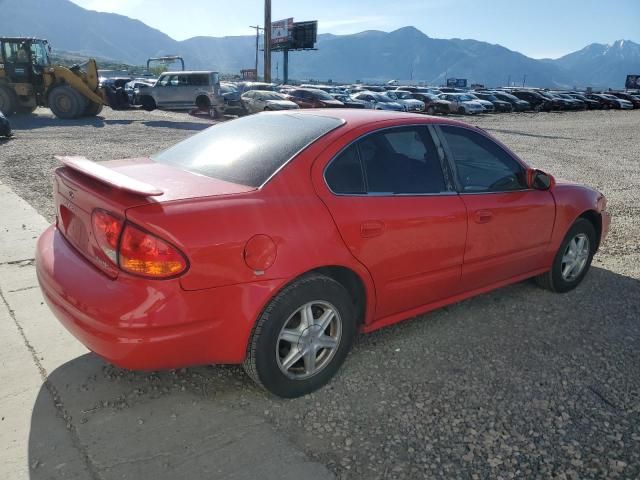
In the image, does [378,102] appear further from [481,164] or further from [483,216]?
[483,216]

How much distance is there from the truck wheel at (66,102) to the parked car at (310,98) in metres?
9.54

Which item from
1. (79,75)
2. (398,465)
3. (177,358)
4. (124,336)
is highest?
(79,75)

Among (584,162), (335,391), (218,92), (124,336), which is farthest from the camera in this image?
(218,92)

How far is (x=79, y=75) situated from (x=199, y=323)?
68.3 ft

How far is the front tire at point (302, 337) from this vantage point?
8.16ft

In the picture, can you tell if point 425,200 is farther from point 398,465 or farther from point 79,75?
point 79,75

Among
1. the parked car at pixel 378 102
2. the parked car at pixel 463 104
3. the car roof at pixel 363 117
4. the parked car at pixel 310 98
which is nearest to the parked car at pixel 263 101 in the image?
the parked car at pixel 310 98

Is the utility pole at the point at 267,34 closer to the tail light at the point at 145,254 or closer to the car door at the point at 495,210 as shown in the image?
the car door at the point at 495,210

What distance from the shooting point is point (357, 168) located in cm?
285

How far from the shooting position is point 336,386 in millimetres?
2836

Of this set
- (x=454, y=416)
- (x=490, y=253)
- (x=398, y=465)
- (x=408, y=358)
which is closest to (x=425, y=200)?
(x=490, y=253)

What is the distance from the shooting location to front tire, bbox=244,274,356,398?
249 centimetres

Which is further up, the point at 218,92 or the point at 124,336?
the point at 218,92

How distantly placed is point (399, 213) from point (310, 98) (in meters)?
24.0
